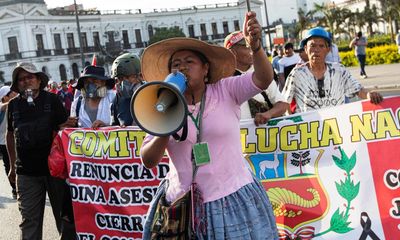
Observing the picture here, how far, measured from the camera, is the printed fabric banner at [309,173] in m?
4.17

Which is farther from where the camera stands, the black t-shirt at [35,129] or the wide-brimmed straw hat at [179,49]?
the black t-shirt at [35,129]

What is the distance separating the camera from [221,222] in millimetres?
2814

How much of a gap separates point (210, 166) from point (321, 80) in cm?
205

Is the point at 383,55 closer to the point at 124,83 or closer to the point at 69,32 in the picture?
the point at 124,83

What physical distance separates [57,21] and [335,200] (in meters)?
73.1

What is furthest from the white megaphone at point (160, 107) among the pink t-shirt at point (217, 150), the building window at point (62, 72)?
the building window at point (62, 72)

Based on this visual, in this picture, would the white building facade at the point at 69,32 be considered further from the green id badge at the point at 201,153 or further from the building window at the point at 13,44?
the green id badge at the point at 201,153

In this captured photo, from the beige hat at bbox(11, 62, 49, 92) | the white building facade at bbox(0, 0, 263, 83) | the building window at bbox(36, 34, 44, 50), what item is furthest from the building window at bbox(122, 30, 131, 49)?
the beige hat at bbox(11, 62, 49, 92)

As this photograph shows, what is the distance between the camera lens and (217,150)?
9.28 ft

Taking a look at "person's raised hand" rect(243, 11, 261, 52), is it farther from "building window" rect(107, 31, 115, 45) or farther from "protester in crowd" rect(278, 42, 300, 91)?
"building window" rect(107, 31, 115, 45)

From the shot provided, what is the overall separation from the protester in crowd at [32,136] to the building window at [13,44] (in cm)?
6998

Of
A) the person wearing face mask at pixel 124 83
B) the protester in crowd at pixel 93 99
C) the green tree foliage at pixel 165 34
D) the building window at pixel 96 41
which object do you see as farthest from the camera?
the building window at pixel 96 41

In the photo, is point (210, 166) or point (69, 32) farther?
point (69, 32)

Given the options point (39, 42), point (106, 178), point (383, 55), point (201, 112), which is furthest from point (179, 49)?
point (39, 42)
